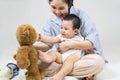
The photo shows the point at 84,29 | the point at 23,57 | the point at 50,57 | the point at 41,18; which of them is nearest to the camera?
the point at 23,57

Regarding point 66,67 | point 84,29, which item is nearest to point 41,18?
point 84,29

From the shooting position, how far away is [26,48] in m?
1.20

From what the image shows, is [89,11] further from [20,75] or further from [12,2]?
[20,75]

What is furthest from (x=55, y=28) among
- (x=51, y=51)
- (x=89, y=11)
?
(x=89, y=11)

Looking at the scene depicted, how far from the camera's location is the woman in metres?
1.33

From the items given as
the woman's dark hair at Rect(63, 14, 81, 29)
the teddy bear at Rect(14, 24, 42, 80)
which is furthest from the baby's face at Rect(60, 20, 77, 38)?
the teddy bear at Rect(14, 24, 42, 80)

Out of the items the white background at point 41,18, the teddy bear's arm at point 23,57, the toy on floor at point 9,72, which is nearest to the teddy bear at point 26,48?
the teddy bear's arm at point 23,57

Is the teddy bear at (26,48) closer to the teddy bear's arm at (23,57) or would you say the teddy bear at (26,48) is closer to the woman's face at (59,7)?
the teddy bear's arm at (23,57)

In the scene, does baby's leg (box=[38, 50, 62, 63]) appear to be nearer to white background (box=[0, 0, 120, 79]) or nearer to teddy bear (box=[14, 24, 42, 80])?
teddy bear (box=[14, 24, 42, 80])

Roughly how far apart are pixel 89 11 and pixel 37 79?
0.59 metres

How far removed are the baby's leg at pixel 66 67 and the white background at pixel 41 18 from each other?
0.39m

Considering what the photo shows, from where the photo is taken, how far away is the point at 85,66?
1.33 m

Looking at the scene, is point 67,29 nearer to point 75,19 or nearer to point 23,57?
point 75,19

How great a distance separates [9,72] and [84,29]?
343 mm
